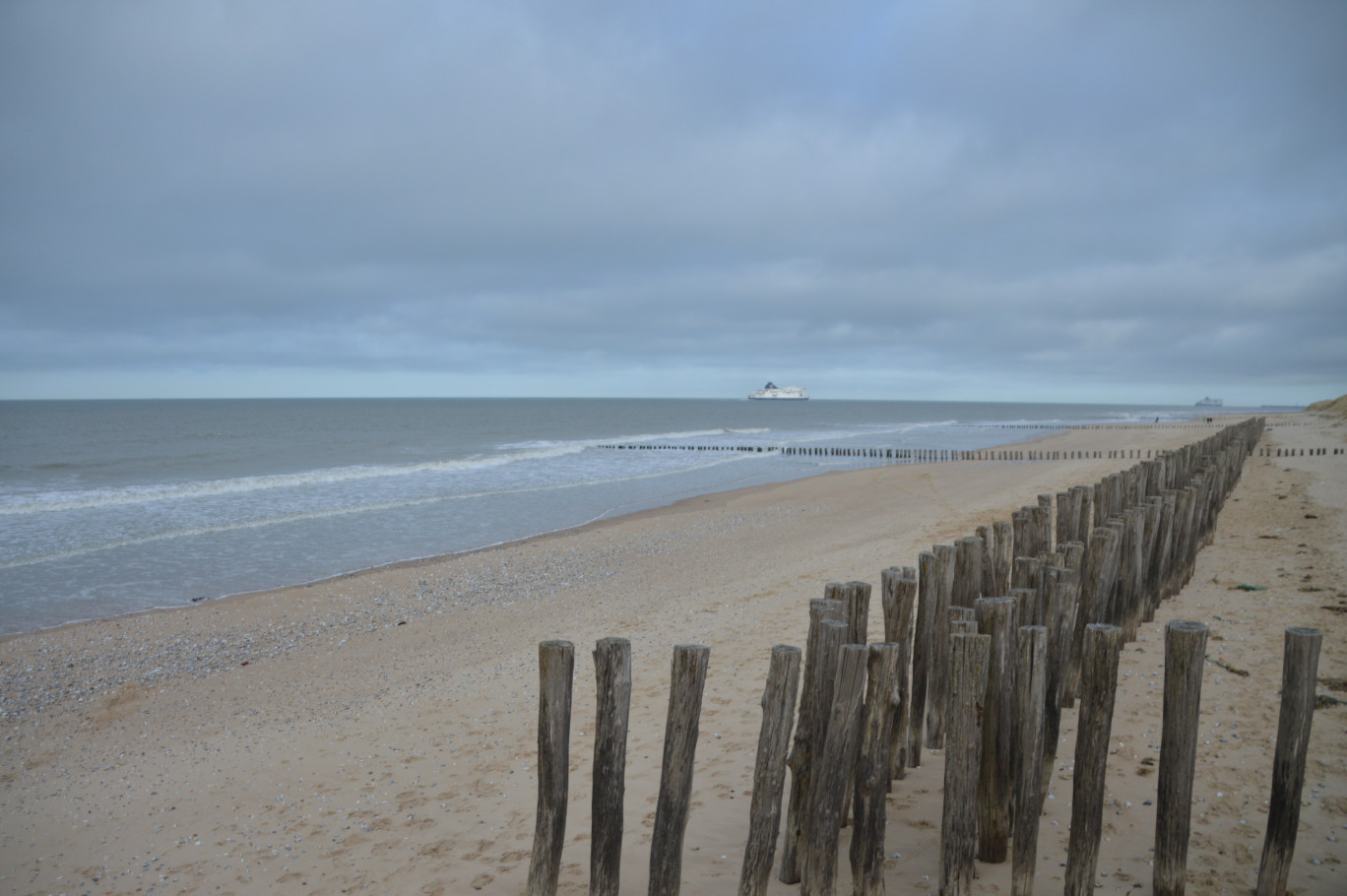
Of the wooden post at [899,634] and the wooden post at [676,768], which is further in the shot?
the wooden post at [899,634]

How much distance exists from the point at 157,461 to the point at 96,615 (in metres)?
30.9

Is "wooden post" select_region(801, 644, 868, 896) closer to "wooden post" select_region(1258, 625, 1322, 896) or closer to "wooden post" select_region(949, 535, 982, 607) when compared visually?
"wooden post" select_region(1258, 625, 1322, 896)

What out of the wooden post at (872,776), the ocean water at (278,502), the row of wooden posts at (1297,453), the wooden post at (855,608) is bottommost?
the ocean water at (278,502)

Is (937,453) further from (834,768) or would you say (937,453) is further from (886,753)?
(834,768)

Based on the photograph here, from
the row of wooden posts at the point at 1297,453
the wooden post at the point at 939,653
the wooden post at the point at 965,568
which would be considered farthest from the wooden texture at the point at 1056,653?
the row of wooden posts at the point at 1297,453

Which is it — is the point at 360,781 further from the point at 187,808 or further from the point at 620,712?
the point at 620,712

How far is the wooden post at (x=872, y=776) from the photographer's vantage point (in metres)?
3.33

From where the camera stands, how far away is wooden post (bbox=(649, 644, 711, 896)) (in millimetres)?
3295

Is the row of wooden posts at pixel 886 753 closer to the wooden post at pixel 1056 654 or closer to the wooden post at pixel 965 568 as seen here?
the wooden post at pixel 1056 654

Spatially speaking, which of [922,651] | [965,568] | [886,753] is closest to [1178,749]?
[886,753]

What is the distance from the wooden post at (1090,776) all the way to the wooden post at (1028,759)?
15 centimetres

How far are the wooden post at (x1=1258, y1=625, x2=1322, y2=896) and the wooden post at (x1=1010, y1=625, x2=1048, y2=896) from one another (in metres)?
0.87

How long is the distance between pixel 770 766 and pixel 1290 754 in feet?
6.98

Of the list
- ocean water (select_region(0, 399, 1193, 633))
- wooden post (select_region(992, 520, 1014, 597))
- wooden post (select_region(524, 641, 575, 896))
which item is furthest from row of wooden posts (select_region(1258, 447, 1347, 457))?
wooden post (select_region(524, 641, 575, 896))
